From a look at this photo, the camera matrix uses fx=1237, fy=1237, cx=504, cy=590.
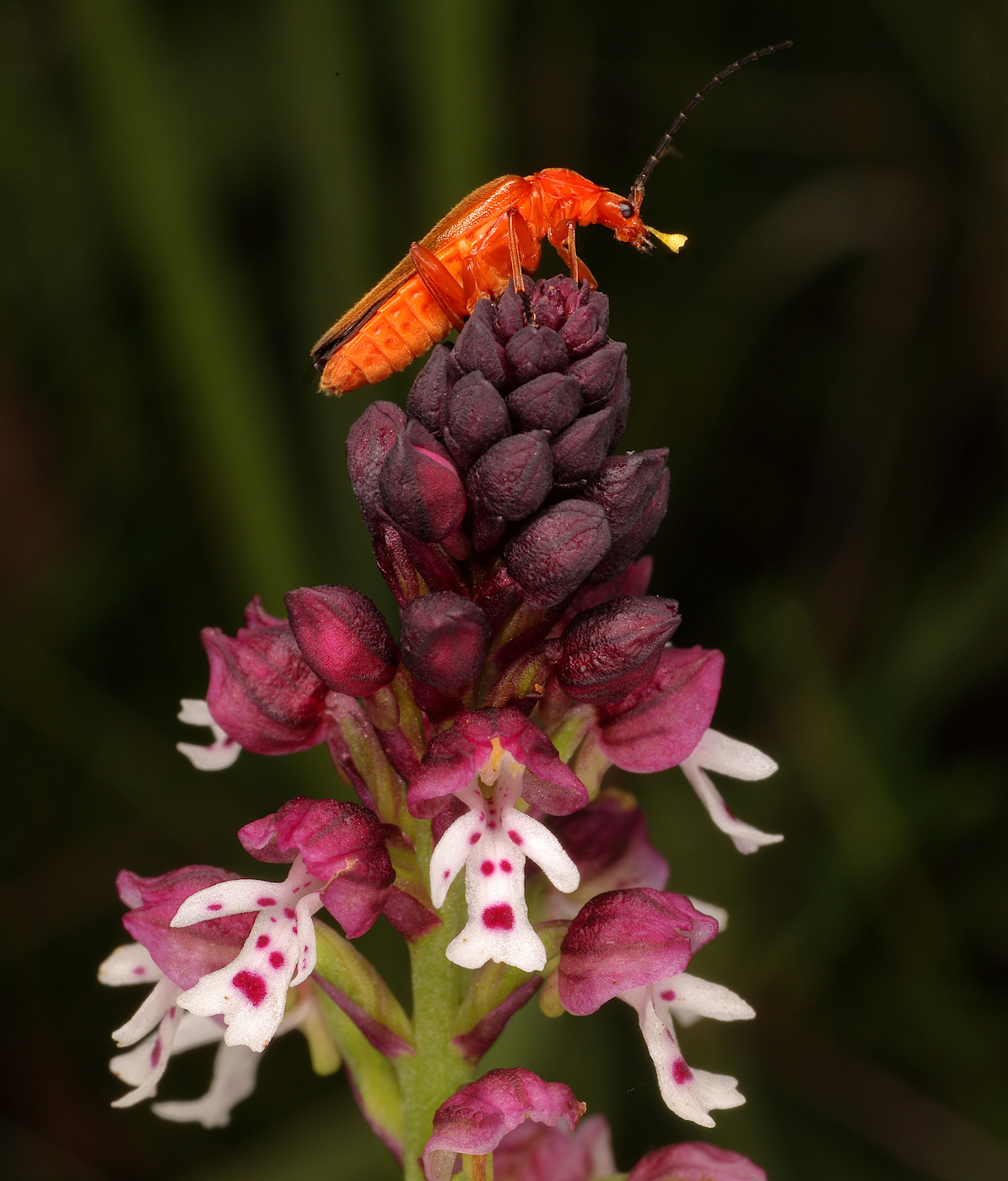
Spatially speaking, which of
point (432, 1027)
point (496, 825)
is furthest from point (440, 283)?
point (432, 1027)

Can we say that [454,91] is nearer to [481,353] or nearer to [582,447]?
[481,353]

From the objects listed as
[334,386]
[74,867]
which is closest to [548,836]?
[334,386]

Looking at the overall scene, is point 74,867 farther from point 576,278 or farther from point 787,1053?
point 576,278

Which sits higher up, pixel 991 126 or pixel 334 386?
pixel 334 386

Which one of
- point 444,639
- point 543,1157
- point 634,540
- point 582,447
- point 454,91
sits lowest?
point 543,1157

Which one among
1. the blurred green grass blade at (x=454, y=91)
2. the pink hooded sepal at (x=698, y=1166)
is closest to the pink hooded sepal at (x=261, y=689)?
the pink hooded sepal at (x=698, y=1166)

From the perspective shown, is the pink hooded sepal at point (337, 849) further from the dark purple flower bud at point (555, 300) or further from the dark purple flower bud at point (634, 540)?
the dark purple flower bud at point (555, 300)
